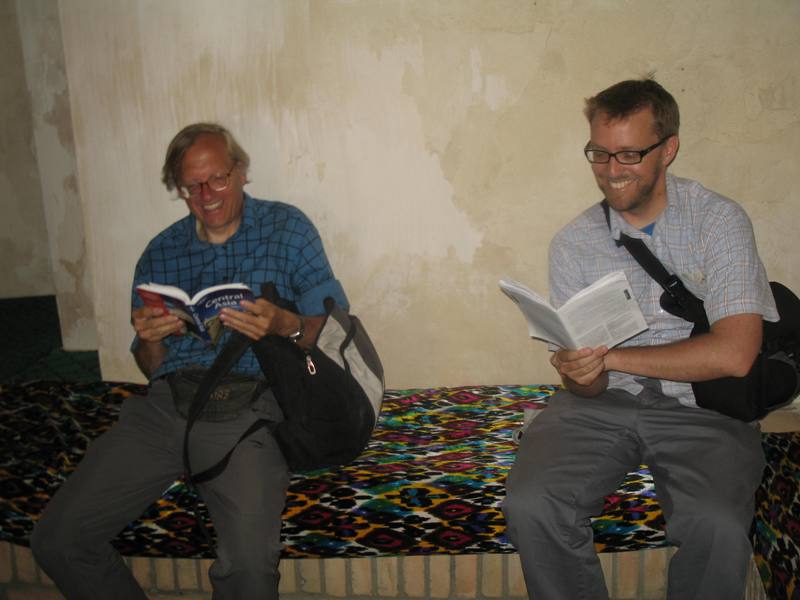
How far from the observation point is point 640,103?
2150 mm

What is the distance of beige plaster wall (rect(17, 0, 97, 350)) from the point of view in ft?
16.2

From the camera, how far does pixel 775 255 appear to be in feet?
9.65

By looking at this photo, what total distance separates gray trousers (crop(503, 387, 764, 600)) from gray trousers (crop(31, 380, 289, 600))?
716 mm

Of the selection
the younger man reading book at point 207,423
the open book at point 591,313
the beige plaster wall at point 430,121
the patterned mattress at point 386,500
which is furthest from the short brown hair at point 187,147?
the open book at point 591,313

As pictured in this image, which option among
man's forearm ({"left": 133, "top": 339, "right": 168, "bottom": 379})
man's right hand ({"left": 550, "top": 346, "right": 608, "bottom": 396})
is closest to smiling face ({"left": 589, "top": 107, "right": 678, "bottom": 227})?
man's right hand ({"left": 550, "top": 346, "right": 608, "bottom": 396})

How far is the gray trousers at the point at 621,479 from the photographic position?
6.13ft

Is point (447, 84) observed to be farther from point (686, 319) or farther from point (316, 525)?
point (316, 525)

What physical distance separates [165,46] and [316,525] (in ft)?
6.77

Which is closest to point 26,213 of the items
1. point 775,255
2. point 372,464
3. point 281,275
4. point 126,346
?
point 126,346

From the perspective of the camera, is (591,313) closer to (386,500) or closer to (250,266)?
(386,500)

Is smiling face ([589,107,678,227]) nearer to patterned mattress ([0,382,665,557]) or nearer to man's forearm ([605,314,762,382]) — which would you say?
man's forearm ([605,314,762,382])

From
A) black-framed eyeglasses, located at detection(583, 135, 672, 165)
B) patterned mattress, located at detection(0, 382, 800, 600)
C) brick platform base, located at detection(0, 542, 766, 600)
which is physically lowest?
brick platform base, located at detection(0, 542, 766, 600)

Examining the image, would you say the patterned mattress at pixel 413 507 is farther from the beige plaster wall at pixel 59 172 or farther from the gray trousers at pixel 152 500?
the beige plaster wall at pixel 59 172

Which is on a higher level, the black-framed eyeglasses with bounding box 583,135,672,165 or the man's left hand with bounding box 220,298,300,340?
the black-framed eyeglasses with bounding box 583,135,672,165
